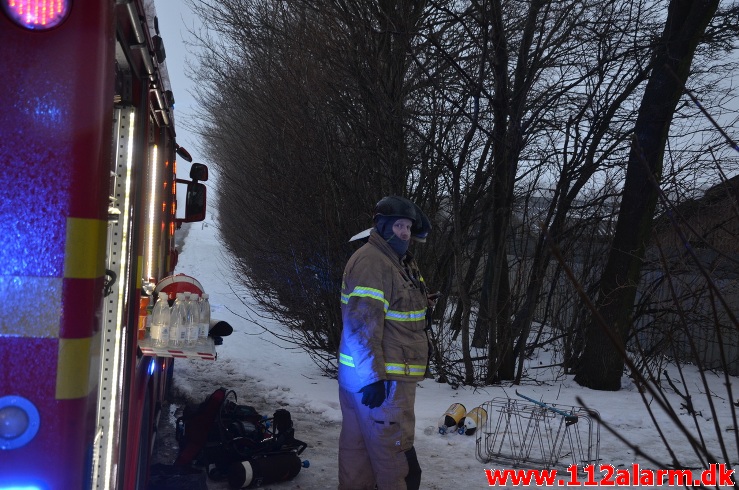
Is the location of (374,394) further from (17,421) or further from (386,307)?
(17,421)

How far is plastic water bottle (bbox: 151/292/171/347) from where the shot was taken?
155 inches

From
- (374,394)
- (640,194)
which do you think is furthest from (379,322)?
(640,194)

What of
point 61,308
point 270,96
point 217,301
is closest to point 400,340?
point 61,308

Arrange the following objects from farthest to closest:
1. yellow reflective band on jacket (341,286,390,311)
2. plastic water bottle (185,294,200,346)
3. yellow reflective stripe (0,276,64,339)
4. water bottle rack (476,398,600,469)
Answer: water bottle rack (476,398,600,469)
yellow reflective band on jacket (341,286,390,311)
plastic water bottle (185,294,200,346)
yellow reflective stripe (0,276,64,339)

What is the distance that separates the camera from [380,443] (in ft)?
14.3

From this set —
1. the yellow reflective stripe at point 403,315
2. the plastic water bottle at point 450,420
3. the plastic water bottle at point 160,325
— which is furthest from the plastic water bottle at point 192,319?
the plastic water bottle at point 450,420

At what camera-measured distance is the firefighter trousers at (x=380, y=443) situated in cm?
437

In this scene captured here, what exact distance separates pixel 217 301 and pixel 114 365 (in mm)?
16641

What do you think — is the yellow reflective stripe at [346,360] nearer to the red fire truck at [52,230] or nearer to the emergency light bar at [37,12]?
the red fire truck at [52,230]

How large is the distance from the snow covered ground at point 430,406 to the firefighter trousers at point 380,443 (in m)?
1.27

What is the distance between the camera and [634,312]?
10719 mm

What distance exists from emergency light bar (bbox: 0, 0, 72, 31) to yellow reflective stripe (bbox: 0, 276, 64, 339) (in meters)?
0.68

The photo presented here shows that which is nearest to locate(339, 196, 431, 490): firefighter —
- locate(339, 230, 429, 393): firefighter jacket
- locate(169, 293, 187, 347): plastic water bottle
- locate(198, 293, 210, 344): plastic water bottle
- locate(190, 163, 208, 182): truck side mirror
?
locate(339, 230, 429, 393): firefighter jacket

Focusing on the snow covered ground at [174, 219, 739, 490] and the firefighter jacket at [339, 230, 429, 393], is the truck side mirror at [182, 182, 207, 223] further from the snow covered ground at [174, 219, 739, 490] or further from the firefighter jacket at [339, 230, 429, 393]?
the firefighter jacket at [339, 230, 429, 393]
